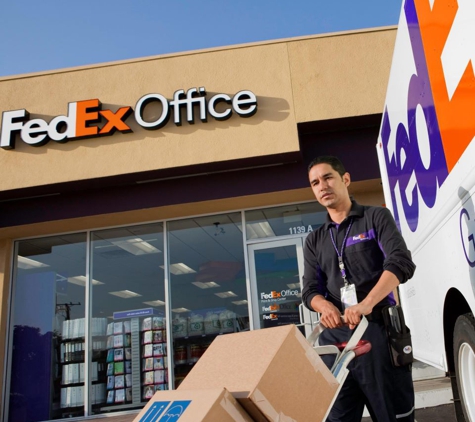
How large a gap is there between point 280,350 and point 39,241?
816cm

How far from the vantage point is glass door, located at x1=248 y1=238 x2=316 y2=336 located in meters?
8.01

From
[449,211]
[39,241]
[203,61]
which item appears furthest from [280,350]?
[39,241]

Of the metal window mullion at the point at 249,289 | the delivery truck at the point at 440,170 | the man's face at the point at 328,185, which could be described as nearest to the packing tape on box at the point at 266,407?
the delivery truck at the point at 440,170

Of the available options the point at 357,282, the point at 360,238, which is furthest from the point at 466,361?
the point at 360,238

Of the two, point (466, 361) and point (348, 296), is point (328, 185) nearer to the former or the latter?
point (348, 296)

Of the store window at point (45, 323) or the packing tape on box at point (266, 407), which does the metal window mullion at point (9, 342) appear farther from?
the packing tape on box at point (266, 407)

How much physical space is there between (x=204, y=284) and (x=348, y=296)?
600 centimetres

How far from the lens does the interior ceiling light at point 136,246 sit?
8.82m

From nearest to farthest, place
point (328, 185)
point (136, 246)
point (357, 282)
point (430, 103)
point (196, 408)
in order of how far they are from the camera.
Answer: point (196, 408)
point (430, 103)
point (357, 282)
point (328, 185)
point (136, 246)

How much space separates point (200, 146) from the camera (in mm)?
7906

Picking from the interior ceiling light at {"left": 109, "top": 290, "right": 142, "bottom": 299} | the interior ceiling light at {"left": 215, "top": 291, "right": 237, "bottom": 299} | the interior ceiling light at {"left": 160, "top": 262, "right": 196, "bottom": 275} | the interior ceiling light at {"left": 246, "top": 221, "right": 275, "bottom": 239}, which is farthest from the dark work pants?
the interior ceiling light at {"left": 109, "top": 290, "right": 142, "bottom": 299}

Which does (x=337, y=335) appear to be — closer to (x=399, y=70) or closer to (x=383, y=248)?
(x=383, y=248)

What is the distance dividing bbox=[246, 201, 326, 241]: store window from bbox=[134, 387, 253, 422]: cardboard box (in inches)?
260

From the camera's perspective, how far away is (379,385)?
2.49 metres
